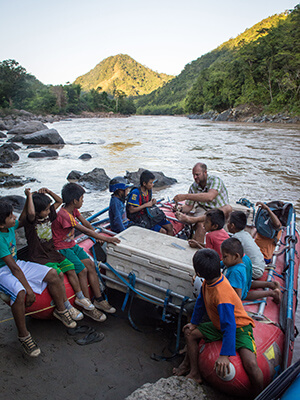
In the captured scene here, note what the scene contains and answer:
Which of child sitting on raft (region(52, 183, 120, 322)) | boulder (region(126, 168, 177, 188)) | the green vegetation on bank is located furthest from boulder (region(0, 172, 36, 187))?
the green vegetation on bank

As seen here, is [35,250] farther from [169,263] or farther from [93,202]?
[93,202]

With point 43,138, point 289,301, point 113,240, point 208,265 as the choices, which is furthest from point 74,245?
point 43,138

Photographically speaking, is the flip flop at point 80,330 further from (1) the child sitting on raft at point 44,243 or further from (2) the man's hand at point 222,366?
(2) the man's hand at point 222,366

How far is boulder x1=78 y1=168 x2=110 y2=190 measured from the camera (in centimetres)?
939

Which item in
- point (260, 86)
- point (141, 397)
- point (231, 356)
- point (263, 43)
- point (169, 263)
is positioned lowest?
point (141, 397)

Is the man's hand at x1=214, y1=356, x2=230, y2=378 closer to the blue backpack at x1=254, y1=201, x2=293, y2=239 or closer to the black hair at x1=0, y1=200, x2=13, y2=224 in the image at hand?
the blue backpack at x1=254, y1=201, x2=293, y2=239

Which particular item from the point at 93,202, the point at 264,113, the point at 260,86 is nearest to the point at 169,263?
the point at 93,202

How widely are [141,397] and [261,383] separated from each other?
2.57ft

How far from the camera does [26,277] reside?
2.54m

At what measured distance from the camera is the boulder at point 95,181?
9393 mm

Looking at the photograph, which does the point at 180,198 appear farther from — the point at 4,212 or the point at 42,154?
the point at 42,154

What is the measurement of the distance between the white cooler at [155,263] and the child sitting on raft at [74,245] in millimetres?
166

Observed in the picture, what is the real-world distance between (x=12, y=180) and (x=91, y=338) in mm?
8481

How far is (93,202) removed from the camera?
8125 mm
